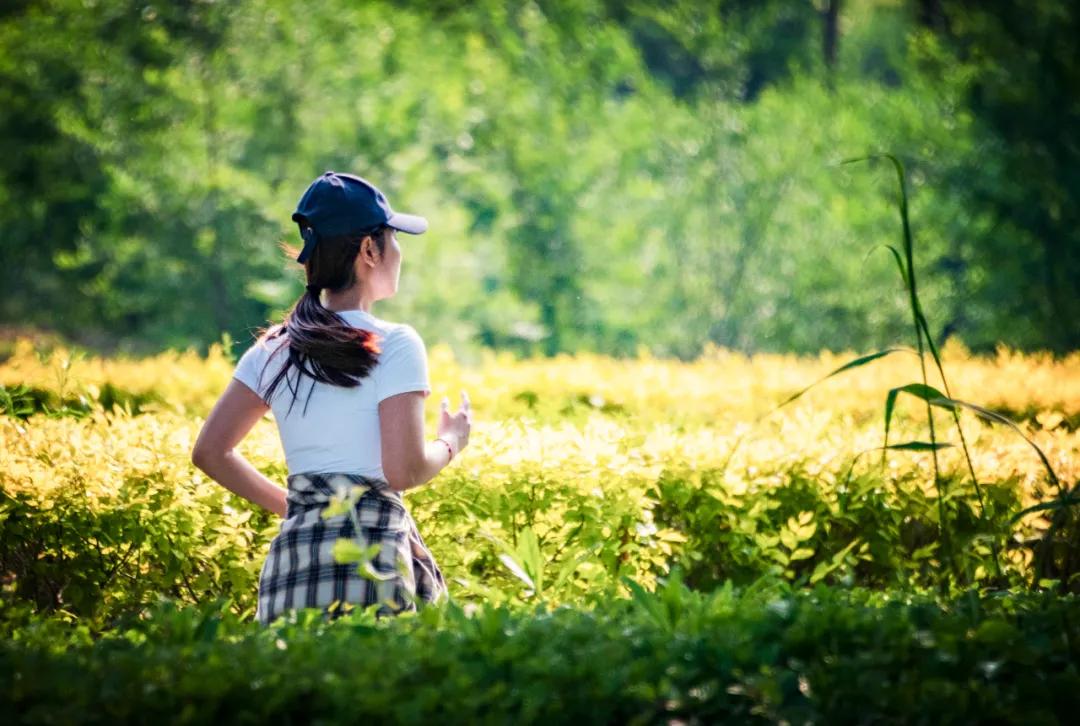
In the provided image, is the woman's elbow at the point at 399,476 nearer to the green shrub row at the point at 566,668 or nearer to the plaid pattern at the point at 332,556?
the plaid pattern at the point at 332,556

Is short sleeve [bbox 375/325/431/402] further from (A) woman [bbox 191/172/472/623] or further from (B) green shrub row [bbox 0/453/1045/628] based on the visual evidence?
(B) green shrub row [bbox 0/453/1045/628]

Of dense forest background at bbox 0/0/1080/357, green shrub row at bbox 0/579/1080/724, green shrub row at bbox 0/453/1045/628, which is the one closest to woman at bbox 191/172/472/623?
green shrub row at bbox 0/579/1080/724

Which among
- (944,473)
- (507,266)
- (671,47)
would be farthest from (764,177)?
(944,473)

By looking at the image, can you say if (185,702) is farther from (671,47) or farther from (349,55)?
(671,47)

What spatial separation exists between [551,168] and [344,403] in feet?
41.1

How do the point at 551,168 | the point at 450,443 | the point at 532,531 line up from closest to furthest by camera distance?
1. the point at 450,443
2. the point at 532,531
3. the point at 551,168

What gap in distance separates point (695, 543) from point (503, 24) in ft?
43.0

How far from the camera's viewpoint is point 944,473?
4.45m

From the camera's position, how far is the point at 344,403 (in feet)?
9.59

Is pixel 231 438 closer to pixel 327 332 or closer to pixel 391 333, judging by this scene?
pixel 327 332

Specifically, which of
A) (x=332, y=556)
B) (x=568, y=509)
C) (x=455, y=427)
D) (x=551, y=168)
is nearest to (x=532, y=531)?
(x=568, y=509)

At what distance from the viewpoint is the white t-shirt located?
2.88 metres

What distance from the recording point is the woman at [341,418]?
2887mm

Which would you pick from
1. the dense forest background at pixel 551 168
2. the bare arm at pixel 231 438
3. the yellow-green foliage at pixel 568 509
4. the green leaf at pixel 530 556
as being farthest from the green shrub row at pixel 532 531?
the dense forest background at pixel 551 168
